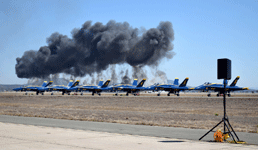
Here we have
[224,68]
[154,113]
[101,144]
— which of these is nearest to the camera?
[101,144]

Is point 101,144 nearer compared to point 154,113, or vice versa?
point 101,144

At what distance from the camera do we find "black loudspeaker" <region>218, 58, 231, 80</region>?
10109 millimetres

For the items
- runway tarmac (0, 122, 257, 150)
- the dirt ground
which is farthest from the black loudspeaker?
the dirt ground

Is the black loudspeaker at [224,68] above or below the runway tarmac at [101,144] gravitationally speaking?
above

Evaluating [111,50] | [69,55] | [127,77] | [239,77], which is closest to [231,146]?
[239,77]

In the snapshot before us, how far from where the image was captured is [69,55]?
13438 centimetres

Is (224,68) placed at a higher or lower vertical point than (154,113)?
higher

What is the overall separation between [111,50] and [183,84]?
55.8 m

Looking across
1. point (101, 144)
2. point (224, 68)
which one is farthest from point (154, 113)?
point (101, 144)

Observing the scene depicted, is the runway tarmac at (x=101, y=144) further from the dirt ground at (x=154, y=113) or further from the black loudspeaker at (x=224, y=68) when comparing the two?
the dirt ground at (x=154, y=113)

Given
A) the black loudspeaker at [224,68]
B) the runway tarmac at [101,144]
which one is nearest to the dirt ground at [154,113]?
the black loudspeaker at [224,68]

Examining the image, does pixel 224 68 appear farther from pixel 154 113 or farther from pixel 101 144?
pixel 154 113

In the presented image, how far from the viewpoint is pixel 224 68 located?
10164mm

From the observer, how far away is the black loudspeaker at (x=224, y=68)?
1011 cm
